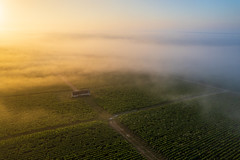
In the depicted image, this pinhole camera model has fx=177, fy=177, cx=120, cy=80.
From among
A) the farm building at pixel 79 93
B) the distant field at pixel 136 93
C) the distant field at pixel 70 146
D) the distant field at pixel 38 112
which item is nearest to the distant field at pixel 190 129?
the distant field at pixel 136 93

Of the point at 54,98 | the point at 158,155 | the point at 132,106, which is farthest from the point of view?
the point at 54,98

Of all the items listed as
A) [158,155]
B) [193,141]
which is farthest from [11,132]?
[193,141]

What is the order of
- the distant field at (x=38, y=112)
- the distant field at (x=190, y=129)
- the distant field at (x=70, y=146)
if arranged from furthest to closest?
the distant field at (x=38, y=112) → the distant field at (x=190, y=129) → the distant field at (x=70, y=146)

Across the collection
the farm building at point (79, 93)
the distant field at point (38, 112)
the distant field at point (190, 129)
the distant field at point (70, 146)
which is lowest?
the distant field at point (190, 129)

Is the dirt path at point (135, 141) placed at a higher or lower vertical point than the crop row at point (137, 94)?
lower

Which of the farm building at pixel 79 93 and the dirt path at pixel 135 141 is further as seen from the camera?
the farm building at pixel 79 93

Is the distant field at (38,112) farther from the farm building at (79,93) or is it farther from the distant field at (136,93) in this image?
the distant field at (136,93)

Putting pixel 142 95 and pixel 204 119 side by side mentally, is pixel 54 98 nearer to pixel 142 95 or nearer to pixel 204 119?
pixel 142 95
